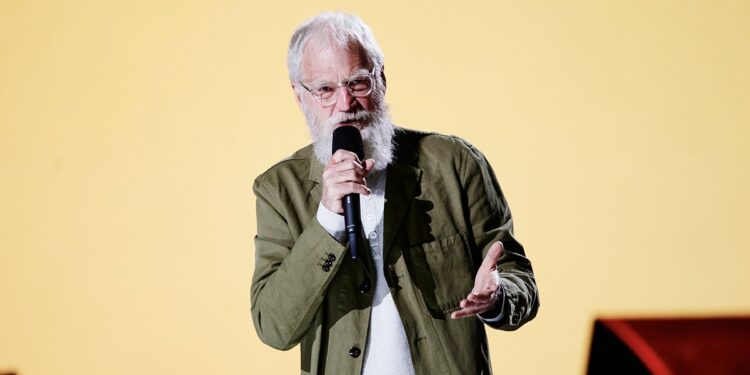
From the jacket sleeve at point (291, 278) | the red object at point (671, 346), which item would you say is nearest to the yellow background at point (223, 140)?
the red object at point (671, 346)

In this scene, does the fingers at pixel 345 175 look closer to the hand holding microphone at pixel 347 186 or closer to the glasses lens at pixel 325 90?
the hand holding microphone at pixel 347 186

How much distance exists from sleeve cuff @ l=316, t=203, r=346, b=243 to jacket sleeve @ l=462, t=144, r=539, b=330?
1.01ft

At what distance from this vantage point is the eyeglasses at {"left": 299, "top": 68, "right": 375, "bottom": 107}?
1.78 metres

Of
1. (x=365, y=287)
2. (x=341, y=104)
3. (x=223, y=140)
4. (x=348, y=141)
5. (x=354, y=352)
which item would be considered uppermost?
(x=223, y=140)

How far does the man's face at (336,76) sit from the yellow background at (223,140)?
753 millimetres

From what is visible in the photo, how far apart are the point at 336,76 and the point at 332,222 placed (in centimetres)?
32

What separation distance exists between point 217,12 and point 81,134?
53 centimetres

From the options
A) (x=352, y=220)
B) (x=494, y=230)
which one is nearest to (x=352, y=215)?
(x=352, y=220)

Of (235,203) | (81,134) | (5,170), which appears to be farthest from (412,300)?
(5,170)

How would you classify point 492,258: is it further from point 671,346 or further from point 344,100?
point 671,346

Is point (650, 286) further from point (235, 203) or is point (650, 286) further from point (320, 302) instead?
point (320, 302)

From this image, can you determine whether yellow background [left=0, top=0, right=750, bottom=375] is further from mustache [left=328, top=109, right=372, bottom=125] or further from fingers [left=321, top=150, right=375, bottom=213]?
fingers [left=321, top=150, right=375, bottom=213]

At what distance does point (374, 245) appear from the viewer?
1.77 meters

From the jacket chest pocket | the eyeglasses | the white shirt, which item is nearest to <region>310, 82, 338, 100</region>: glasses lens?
the eyeglasses
